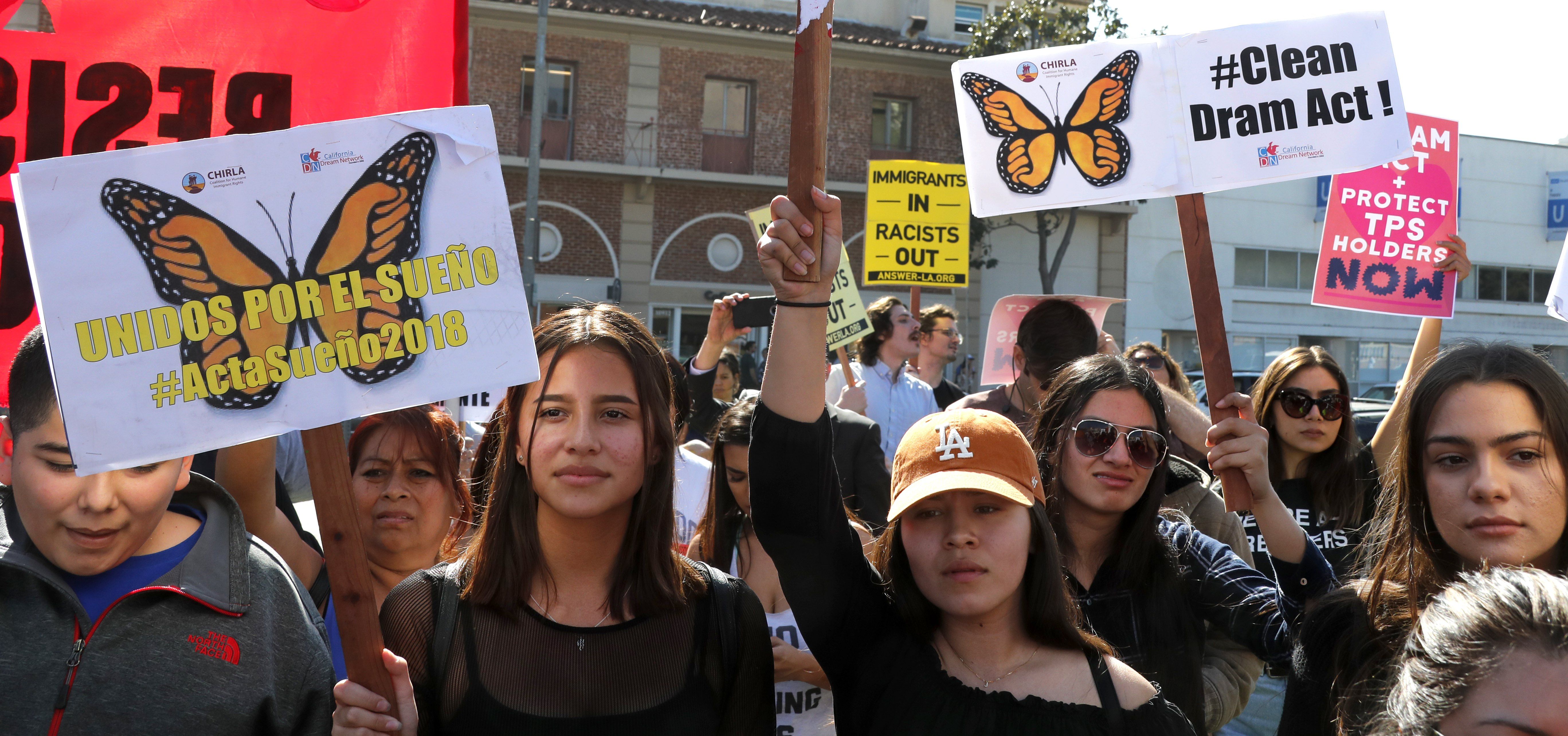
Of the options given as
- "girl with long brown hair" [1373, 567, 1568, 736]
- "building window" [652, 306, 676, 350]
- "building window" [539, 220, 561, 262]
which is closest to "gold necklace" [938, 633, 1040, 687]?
"girl with long brown hair" [1373, 567, 1568, 736]

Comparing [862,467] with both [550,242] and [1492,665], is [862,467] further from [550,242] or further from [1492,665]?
[550,242]

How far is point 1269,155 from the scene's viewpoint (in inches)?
116

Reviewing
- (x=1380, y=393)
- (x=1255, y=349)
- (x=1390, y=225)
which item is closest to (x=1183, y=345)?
(x=1255, y=349)

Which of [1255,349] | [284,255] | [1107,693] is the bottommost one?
[1255,349]

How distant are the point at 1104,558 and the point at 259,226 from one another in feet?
6.34

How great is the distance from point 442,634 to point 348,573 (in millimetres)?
237

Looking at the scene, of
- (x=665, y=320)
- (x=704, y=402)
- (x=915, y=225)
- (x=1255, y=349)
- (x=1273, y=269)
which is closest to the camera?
(x=704, y=402)

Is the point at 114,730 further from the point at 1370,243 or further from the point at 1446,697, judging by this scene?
the point at 1370,243

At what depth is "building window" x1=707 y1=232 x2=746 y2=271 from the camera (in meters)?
23.4

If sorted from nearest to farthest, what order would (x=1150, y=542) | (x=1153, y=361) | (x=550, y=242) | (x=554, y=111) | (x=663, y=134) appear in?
(x=1150, y=542), (x=1153, y=361), (x=550, y=242), (x=554, y=111), (x=663, y=134)

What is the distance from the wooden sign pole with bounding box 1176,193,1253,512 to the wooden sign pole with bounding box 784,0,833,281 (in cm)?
111

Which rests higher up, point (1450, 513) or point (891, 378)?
point (1450, 513)

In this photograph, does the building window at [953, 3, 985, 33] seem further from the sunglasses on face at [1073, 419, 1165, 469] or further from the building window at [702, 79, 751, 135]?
the sunglasses on face at [1073, 419, 1165, 469]

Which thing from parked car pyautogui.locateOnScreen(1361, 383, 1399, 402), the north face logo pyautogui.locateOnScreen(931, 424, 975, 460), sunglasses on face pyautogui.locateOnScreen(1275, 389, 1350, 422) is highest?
the north face logo pyautogui.locateOnScreen(931, 424, 975, 460)
